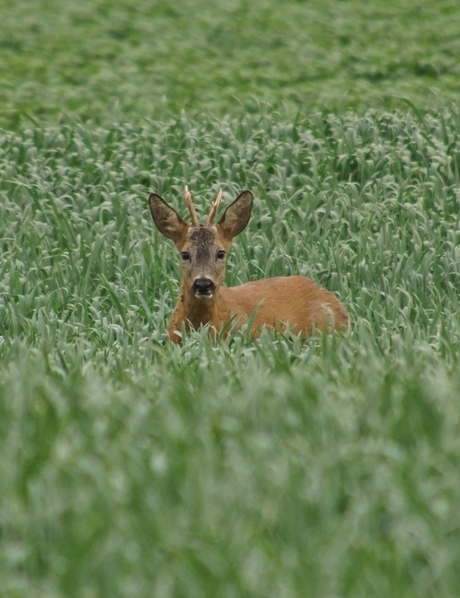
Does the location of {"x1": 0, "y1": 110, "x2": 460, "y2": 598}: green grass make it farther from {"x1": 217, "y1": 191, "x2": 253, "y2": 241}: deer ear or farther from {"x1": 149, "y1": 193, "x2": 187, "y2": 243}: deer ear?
{"x1": 217, "y1": 191, "x2": 253, "y2": 241}: deer ear

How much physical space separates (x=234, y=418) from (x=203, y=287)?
2.39 meters

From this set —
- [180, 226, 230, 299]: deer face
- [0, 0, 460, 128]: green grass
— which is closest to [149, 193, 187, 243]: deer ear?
[180, 226, 230, 299]: deer face

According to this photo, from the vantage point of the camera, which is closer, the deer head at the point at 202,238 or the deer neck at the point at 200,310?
the deer head at the point at 202,238

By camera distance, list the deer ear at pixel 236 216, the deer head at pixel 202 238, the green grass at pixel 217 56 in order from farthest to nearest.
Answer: the green grass at pixel 217 56
the deer ear at pixel 236 216
the deer head at pixel 202 238

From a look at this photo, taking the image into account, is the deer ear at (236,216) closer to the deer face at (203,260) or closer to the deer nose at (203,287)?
the deer face at (203,260)

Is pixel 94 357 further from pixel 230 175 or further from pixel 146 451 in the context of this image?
pixel 230 175

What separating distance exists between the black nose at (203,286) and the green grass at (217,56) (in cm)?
612

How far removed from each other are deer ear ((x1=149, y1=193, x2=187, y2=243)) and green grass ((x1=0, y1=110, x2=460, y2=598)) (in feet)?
2.01

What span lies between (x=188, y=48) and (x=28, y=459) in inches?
567

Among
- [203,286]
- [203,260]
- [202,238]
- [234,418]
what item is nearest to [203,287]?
[203,286]

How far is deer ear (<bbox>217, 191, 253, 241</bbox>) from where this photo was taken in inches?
322

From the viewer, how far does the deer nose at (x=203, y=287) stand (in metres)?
7.65

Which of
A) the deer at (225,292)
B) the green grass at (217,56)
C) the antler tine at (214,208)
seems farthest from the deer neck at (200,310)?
the green grass at (217,56)

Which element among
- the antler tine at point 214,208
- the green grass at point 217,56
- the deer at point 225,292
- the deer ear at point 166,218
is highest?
the antler tine at point 214,208
